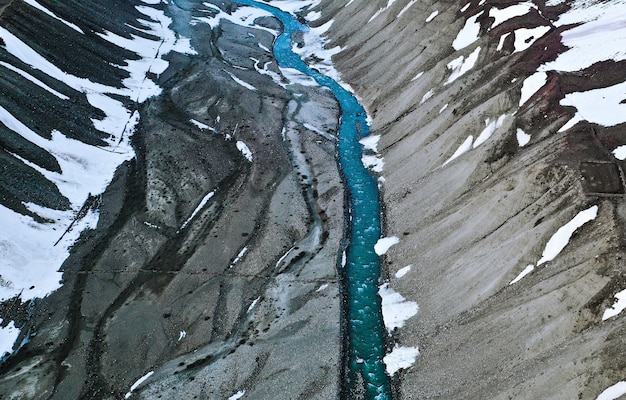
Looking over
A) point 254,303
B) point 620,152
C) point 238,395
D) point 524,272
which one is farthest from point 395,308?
point 620,152

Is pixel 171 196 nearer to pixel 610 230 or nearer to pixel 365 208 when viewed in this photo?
pixel 365 208

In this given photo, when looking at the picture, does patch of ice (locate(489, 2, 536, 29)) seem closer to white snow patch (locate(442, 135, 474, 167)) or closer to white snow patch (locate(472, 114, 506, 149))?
white snow patch (locate(472, 114, 506, 149))

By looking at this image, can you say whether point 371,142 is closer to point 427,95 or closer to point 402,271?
point 427,95

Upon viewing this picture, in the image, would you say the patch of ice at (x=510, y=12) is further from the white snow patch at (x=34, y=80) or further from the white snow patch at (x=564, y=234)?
the white snow patch at (x=34, y=80)

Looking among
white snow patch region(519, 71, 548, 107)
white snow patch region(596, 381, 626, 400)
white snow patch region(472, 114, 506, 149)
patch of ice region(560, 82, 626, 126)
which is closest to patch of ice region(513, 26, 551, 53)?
white snow patch region(519, 71, 548, 107)

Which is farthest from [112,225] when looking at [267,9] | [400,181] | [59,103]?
[267,9]
